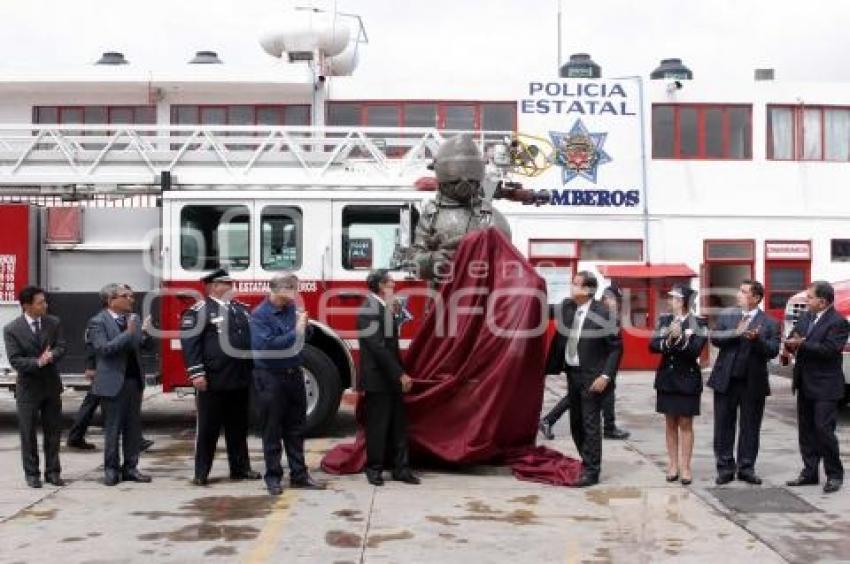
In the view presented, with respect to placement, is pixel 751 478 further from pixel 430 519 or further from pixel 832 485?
pixel 430 519

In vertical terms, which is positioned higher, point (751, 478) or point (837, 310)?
point (837, 310)

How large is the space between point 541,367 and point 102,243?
514cm

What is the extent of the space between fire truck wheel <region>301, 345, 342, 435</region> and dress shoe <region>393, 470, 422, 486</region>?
2.17 m

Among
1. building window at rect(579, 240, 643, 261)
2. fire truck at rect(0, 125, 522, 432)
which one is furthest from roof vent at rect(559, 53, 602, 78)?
fire truck at rect(0, 125, 522, 432)

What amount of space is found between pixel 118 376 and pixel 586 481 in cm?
391

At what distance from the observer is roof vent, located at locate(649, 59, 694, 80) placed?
1120 inches

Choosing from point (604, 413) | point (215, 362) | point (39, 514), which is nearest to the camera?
point (39, 514)

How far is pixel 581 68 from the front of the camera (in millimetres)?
28938

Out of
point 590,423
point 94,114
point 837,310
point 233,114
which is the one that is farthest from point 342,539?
point 94,114

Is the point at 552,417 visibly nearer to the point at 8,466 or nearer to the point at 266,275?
the point at 266,275

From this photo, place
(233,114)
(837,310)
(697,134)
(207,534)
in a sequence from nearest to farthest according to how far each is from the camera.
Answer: (207,534)
(837,310)
(697,134)
(233,114)

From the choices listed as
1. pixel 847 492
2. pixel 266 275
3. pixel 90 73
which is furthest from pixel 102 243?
pixel 90 73

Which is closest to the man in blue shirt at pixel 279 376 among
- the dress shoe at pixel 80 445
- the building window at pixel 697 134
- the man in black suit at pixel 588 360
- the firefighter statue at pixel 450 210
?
the firefighter statue at pixel 450 210

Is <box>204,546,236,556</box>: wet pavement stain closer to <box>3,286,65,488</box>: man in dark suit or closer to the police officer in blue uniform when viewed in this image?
the police officer in blue uniform
